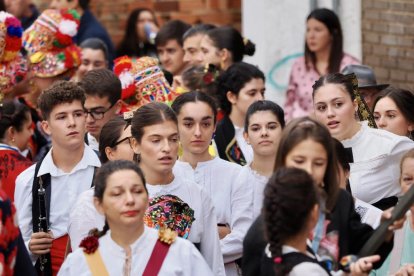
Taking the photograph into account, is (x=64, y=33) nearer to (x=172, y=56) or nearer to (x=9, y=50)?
(x=9, y=50)

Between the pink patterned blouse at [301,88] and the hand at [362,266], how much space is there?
19.6ft

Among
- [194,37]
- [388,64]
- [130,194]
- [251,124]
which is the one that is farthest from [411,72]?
[130,194]

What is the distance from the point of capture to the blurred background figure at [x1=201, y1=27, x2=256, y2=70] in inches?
457

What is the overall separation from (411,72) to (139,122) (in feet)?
19.6

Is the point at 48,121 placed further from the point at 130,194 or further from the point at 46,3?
the point at 46,3

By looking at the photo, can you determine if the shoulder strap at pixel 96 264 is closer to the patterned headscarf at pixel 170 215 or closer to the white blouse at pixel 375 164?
the patterned headscarf at pixel 170 215

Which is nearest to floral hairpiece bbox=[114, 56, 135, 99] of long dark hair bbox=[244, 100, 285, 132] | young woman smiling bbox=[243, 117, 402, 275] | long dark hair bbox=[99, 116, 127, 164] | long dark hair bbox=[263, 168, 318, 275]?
long dark hair bbox=[99, 116, 127, 164]

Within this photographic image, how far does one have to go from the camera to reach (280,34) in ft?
45.1

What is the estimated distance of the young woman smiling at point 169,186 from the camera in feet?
25.1

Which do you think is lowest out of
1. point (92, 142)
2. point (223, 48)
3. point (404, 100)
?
point (92, 142)

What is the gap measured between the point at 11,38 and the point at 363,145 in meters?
3.75

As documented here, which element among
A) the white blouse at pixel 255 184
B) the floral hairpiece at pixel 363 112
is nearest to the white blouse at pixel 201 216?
the white blouse at pixel 255 184

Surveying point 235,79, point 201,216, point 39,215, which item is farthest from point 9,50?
point 201,216

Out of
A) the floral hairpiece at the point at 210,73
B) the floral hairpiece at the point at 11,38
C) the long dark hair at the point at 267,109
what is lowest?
the long dark hair at the point at 267,109
